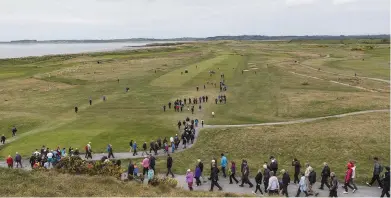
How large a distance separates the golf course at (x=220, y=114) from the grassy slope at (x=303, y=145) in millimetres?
83

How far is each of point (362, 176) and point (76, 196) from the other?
19.4m

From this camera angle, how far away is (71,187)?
20.5 metres

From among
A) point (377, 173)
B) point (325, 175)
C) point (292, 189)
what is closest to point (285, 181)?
point (292, 189)

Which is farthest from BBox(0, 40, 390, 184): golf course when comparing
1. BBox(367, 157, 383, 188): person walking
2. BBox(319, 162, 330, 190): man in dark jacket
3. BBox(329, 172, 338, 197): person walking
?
BBox(329, 172, 338, 197): person walking

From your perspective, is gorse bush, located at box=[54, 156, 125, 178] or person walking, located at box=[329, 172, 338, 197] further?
gorse bush, located at box=[54, 156, 125, 178]

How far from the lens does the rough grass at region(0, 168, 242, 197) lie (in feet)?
64.5

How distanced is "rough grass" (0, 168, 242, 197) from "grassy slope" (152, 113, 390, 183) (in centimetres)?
872

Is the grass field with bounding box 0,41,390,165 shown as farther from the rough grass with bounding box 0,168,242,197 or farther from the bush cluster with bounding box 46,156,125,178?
the rough grass with bounding box 0,168,242,197

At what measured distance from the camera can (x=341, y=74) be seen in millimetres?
91750

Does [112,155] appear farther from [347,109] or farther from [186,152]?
[347,109]

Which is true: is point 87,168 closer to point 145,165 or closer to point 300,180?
point 145,165

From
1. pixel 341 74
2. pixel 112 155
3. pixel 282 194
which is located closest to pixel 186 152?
pixel 112 155

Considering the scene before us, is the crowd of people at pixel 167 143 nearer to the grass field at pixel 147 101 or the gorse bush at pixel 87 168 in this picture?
the grass field at pixel 147 101

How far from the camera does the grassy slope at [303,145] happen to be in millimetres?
31750
